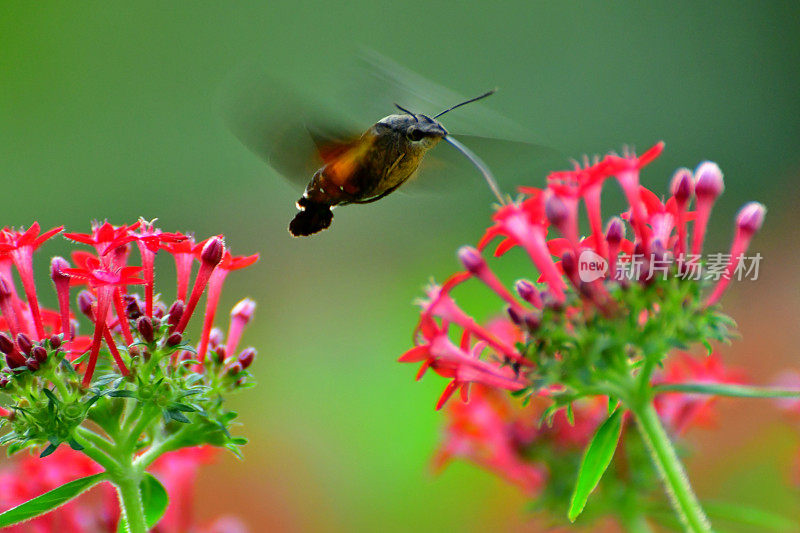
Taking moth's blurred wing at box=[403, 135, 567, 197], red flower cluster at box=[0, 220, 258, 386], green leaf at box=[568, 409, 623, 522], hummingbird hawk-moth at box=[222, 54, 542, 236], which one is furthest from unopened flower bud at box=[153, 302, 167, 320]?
moth's blurred wing at box=[403, 135, 567, 197]

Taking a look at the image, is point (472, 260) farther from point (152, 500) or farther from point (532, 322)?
point (152, 500)

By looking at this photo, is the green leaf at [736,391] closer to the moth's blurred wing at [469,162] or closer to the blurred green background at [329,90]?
the moth's blurred wing at [469,162]

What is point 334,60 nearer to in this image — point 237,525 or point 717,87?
point 717,87

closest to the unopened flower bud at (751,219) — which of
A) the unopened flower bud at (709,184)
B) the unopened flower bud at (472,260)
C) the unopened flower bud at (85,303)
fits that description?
the unopened flower bud at (709,184)

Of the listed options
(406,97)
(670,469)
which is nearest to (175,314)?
(670,469)

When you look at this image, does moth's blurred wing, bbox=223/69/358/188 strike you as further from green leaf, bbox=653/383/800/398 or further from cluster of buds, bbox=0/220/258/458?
green leaf, bbox=653/383/800/398

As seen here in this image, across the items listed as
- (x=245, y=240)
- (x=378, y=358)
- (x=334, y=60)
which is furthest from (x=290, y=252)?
(x=334, y=60)

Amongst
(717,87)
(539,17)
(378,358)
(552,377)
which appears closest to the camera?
(552,377)
